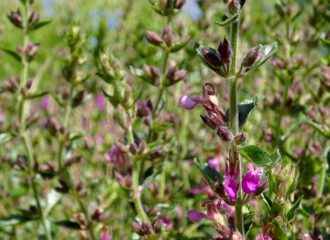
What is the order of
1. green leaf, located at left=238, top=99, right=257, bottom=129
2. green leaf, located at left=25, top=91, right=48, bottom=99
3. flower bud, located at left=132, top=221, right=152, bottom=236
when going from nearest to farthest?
green leaf, located at left=238, top=99, right=257, bottom=129
flower bud, located at left=132, top=221, right=152, bottom=236
green leaf, located at left=25, top=91, right=48, bottom=99

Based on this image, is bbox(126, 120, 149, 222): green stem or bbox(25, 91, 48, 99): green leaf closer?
bbox(126, 120, 149, 222): green stem

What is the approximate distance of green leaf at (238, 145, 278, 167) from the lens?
3.23 ft

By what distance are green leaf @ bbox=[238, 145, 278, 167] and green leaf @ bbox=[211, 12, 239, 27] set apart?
8.6 inches

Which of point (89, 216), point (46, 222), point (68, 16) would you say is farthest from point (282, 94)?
point (68, 16)

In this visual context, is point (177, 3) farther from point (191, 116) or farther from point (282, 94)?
point (191, 116)

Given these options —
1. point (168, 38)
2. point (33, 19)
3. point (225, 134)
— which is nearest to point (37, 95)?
point (33, 19)

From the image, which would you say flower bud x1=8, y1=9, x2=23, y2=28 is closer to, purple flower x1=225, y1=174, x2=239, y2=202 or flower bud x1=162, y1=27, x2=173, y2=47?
flower bud x1=162, y1=27, x2=173, y2=47

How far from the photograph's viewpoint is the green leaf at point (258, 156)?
38.7 inches

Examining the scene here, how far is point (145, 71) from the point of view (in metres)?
1.61

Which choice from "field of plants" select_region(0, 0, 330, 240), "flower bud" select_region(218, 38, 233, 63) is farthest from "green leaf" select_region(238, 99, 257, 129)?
"flower bud" select_region(218, 38, 233, 63)

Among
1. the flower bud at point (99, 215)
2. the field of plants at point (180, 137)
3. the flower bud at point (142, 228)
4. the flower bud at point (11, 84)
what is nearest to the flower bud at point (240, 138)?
the field of plants at point (180, 137)

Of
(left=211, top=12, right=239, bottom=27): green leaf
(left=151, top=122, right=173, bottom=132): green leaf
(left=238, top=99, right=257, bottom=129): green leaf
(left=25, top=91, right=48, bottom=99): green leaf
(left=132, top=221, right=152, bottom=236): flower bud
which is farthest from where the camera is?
(left=25, top=91, right=48, bottom=99): green leaf

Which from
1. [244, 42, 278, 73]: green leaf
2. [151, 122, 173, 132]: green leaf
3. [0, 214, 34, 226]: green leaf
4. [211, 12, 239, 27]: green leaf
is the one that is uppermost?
[211, 12, 239, 27]: green leaf

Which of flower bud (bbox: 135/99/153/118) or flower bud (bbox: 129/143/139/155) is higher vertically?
flower bud (bbox: 129/143/139/155)
